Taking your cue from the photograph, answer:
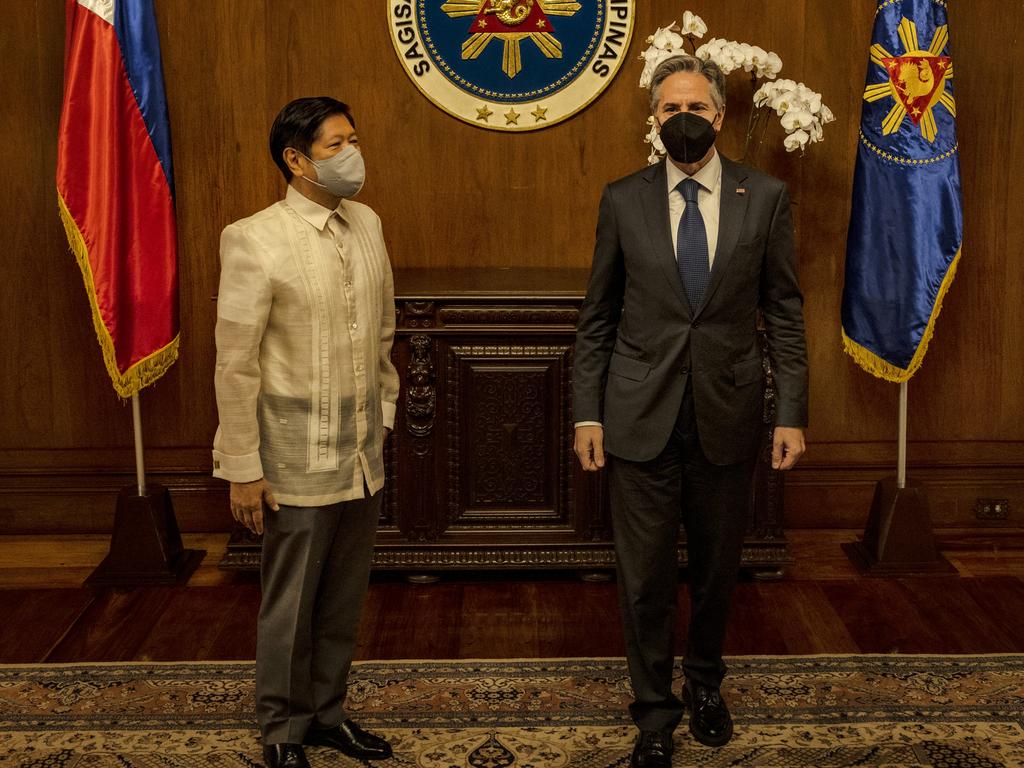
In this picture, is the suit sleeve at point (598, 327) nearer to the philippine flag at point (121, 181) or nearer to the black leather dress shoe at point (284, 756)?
the black leather dress shoe at point (284, 756)

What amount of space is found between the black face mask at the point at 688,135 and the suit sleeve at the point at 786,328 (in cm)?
25

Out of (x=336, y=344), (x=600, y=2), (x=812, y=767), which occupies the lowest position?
(x=812, y=767)

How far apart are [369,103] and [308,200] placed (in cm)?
180

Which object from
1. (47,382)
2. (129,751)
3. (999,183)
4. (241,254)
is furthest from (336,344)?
(999,183)

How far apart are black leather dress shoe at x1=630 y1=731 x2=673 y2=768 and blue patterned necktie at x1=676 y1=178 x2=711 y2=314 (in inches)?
38.1

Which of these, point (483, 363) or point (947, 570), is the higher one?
point (483, 363)

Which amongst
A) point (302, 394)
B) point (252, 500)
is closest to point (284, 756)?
point (252, 500)

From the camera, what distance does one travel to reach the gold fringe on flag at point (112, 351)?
402 cm

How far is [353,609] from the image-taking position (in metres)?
2.89

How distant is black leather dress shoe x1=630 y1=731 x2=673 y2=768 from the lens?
284cm

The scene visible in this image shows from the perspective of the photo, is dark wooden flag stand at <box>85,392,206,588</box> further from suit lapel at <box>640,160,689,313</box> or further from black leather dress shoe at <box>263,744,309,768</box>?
suit lapel at <box>640,160,689,313</box>

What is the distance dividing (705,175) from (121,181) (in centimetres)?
211

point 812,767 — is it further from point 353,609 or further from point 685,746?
point 353,609

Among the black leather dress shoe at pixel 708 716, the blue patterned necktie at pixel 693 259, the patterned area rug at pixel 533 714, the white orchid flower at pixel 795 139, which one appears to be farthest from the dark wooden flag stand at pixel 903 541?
the blue patterned necktie at pixel 693 259
